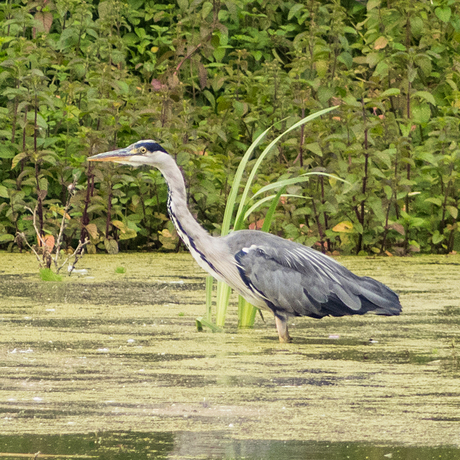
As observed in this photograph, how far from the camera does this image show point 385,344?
4.23m

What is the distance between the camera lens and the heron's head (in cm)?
469

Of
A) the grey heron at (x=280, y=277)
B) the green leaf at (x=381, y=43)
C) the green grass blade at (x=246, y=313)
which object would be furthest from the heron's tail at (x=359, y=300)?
the green leaf at (x=381, y=43)

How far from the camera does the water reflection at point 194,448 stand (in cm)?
242

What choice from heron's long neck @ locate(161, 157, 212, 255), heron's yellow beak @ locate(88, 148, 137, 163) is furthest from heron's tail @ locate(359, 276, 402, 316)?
heron's yellow beak @ locate(88, 148, 137, 163)

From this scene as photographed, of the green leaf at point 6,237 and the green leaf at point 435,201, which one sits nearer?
the green leaf at point 6,237

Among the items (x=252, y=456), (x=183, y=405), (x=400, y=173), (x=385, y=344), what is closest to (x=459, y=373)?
(x=385, y=344)

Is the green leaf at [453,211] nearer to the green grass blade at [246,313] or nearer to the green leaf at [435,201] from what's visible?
the green leaf at [435,201]

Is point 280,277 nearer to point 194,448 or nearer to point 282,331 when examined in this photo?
point 282,331

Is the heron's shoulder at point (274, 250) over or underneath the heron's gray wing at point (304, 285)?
over

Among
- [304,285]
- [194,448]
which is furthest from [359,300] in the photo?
[194,448]

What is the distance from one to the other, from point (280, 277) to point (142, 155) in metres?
0.85


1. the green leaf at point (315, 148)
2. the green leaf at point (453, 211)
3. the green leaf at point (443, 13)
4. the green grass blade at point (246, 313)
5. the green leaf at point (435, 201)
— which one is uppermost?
the green leaf at point (443, 13)

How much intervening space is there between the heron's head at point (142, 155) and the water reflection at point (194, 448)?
7.25ft

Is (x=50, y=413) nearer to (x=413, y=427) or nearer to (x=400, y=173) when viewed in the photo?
(x=413, y=427)
